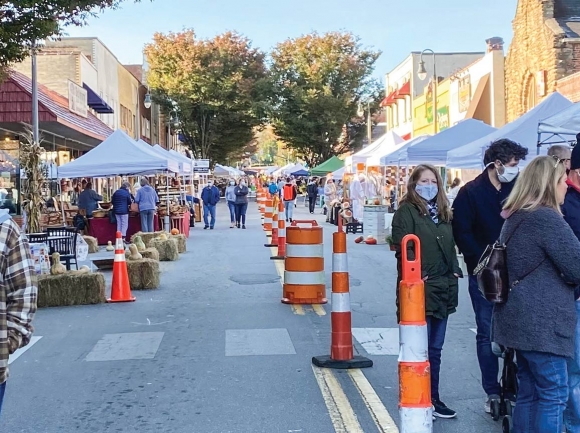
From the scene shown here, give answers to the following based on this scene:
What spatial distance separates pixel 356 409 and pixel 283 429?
26.4 inches

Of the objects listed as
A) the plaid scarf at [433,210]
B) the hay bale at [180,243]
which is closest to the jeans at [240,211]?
the hay bale at [180,243]

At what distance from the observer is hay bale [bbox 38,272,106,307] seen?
11.2 meters

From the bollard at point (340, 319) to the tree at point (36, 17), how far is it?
23.5ft

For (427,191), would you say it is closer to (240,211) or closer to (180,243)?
(180,243)

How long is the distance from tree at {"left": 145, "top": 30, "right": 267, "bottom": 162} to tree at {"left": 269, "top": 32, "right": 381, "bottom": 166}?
156 centimetres

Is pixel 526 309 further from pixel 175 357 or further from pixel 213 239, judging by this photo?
pixel 213 239

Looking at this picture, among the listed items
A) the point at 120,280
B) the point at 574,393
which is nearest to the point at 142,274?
the point at 120,280

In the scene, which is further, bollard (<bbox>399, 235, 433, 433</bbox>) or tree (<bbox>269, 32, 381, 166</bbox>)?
tree (<bbox>269, 32, 381, 166</bbox>)

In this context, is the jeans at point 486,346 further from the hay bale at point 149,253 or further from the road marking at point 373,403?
the hay bale at point 149,253

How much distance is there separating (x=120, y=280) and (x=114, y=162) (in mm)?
9268

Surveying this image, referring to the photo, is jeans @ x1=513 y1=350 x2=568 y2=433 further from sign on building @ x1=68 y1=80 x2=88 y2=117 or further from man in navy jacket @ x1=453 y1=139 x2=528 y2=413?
sign on building @ x1=68 y1=80 x2=88 y2=117

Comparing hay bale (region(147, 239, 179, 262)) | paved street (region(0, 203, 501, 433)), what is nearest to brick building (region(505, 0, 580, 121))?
hay bale (region(147, 239, 179, 262))

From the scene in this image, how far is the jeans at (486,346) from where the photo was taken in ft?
18.5

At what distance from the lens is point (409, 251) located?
523 cm
